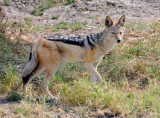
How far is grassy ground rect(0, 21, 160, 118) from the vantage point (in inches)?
258

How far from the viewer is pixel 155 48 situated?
32.2 feet

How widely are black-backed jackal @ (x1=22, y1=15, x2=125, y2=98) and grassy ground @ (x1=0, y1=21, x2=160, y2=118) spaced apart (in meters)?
0.34

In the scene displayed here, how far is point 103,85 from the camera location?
7.67 meters

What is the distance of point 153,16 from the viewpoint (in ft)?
43.0

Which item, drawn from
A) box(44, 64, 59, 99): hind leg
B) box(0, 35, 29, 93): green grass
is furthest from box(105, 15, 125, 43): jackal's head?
box(0, 35, 29, 93): green grass

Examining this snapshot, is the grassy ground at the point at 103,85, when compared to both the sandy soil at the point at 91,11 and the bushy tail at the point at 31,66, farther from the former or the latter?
the sandy soil at the point at 91,11

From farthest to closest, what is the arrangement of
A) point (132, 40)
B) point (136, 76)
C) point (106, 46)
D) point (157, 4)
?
1. point (157, 4)
2. point (132, 40)
3. point (136, 76)
4. point (106, 46)

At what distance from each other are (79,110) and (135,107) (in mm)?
1034

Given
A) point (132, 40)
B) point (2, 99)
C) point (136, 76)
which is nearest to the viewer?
point (2, 99)

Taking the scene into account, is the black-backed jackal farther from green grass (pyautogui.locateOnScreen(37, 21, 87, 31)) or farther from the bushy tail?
green grass (pyautogui.locateOnScreen(37, 21, 87, 31))

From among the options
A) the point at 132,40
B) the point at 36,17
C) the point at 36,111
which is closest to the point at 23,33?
the point at 36,17

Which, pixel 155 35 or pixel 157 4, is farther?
pixel 157 4

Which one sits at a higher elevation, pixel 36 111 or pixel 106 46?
pixel 106 46

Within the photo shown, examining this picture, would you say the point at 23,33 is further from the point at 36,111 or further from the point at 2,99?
the point at 36,111
